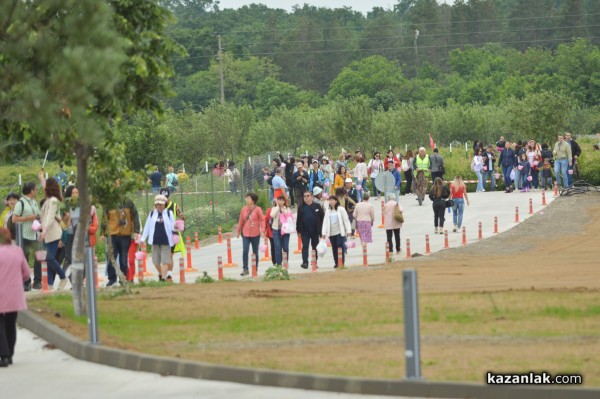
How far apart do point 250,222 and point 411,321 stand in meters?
16.8

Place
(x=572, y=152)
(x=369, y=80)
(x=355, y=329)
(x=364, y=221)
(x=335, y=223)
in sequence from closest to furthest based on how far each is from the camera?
(x=355, y=329) → (x=335, y=223) → (x=364, y=221) → (x=572, y=152) → (x=369, y=80)

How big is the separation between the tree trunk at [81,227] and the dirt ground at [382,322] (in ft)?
1.77

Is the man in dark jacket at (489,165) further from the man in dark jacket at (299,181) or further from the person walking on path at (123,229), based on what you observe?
the person walking on path at (123,229)

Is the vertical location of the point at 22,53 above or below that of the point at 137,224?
above

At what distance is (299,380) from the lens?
43.3 ft

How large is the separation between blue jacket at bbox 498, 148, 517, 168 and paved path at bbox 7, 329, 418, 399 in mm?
36123

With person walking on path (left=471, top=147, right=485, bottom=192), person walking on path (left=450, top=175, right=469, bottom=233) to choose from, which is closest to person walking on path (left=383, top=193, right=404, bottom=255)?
person walking on path (left=450, top=175, right=469, bottom=233)

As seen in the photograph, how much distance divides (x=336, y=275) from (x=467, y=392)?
1586 cm

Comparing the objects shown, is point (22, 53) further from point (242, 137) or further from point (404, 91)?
point (404, 91)

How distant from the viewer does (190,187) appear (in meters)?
50.8

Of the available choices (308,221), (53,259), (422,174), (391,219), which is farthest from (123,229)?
(422,174)

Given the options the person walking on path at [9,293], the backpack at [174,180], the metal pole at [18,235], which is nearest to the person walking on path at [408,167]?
the backpack at [174,180]

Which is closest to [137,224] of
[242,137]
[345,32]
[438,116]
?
[242,137]

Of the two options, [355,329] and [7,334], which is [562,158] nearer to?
[355,329]
